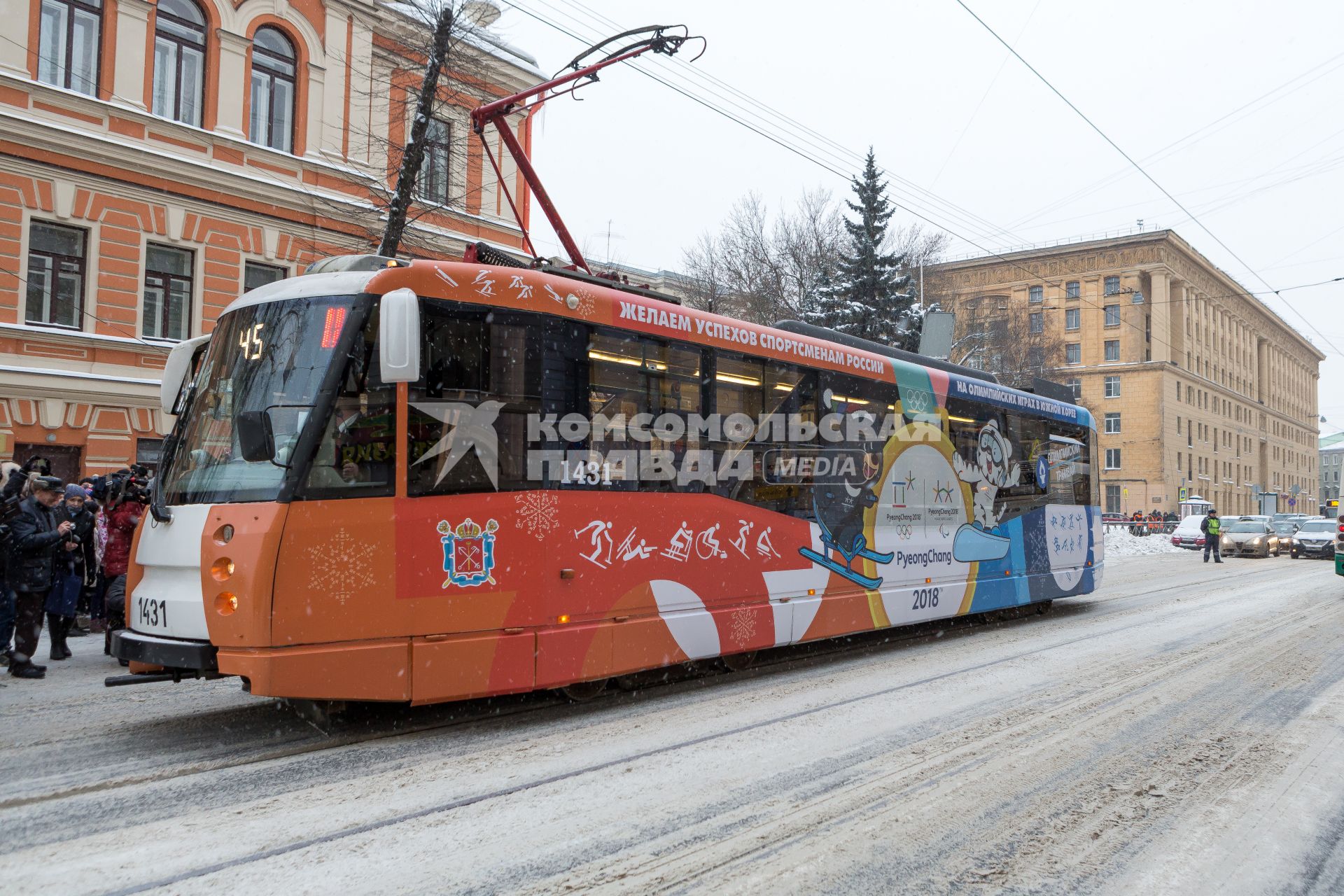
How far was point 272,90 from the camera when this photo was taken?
2016 cm

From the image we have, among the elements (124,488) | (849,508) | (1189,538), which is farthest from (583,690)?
(1189,538)

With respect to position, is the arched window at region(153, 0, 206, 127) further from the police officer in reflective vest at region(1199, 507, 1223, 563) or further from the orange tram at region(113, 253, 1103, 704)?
the police officer in reflective vest at region(1199, 507, 1223, 563)

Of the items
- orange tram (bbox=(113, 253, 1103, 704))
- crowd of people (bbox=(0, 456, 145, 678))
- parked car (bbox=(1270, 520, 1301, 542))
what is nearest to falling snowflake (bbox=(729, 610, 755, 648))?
orange tram (bbox=(113, 253, 1103, 704))

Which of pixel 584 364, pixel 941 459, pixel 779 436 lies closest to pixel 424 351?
pixel 584 364

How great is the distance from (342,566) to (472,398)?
4.51 ft

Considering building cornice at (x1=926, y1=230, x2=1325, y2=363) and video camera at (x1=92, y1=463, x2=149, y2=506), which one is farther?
building cornice at (x1=926, y1=230, x2=1325, y2=363)

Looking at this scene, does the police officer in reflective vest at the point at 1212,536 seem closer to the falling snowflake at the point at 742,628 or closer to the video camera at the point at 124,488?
the falling snowflake at the point at 742,628

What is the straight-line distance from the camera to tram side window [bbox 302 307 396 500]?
579cm

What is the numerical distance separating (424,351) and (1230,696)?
7.01 metres

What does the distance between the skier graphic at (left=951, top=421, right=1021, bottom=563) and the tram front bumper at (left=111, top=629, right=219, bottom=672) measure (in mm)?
8089

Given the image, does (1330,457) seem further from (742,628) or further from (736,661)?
(742,628)

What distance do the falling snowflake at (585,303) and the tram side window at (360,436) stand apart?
153 cm

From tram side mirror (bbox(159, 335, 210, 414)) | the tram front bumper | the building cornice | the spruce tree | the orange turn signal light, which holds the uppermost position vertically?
the building cornice

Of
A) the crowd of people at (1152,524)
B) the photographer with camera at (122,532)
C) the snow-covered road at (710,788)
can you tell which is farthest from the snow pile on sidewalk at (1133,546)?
the photographer with camera at (122,532)
